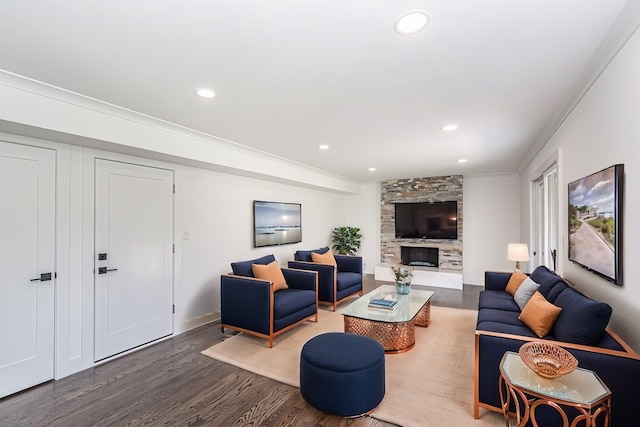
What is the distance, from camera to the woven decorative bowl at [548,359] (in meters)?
1.60

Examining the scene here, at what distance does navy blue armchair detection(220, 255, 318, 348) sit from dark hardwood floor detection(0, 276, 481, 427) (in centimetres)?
58

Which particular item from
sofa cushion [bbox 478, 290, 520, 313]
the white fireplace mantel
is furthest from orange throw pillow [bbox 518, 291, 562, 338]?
the white fireplace mantel

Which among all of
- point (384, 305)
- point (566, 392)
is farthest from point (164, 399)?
point (566, 392)

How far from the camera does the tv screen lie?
271 inches

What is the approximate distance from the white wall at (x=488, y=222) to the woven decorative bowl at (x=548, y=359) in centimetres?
535

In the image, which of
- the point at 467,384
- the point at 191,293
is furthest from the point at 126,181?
the point at 467,384

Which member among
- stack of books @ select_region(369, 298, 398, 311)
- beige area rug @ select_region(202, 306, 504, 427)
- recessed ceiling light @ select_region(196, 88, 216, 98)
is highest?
recessed ceiling light @ select_region(196, 88, 216, 98)

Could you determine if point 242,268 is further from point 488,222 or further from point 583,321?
point 488,222

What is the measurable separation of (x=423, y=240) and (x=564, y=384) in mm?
5770

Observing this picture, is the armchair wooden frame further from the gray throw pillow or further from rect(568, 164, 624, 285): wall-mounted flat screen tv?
rect(568, 164, 624, 285): wall-mounted flat screen tv

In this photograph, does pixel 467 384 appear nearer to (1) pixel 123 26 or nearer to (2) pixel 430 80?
(2) pixel 430 80

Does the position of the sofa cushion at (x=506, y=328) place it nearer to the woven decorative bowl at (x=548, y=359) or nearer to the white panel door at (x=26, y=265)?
the woven decorative bowl at (x=548, y=359)

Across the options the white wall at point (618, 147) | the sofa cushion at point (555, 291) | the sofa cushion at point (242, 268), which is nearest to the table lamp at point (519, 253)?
the white wall at point (618, 147)

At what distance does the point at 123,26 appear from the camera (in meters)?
1.62
